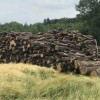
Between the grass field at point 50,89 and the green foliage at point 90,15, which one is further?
the green foliage at point 90,15

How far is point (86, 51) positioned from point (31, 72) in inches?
211

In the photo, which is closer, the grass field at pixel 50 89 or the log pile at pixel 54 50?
the grass field at pixel 50 89

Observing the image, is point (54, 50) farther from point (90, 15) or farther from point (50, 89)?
point (90, 15)

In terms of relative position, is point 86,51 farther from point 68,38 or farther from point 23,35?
point 23,35

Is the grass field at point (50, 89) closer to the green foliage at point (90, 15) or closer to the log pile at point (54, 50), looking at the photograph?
the log pile at point (54, 50)

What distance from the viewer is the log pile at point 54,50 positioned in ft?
55.6

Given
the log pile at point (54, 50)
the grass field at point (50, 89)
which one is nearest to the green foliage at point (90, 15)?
the log pile at point (54, 50)

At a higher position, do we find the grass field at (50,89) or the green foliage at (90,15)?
the green foliage at (90,15)

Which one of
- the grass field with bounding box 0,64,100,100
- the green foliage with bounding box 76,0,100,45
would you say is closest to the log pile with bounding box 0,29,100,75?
the grass field with bounding box 0,64,100,100

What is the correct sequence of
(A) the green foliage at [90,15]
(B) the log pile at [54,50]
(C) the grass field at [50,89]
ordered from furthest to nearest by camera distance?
(A) the green foliage at [90,15] → (B) the log pile at [54,50] → (C) the grass field at [50,89]

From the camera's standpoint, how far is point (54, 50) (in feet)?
59.1

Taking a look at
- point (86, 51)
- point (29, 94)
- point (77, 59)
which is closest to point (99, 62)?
point (77, 59)

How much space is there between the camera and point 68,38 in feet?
66.1

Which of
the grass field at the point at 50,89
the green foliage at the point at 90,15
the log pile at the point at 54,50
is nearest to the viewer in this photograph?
the grass field at the point at 50,89
